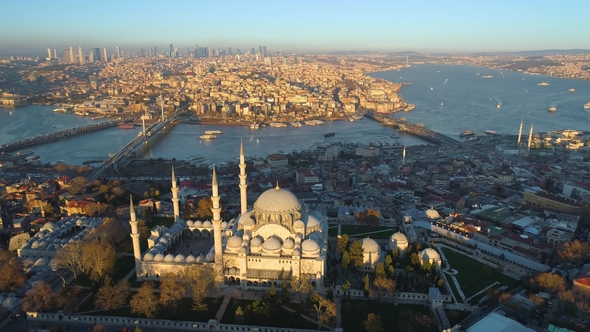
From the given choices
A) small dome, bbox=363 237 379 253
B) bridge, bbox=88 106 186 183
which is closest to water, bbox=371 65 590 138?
bridge, bbox=88 106 186 183

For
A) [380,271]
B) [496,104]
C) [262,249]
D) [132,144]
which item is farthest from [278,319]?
[496,104]

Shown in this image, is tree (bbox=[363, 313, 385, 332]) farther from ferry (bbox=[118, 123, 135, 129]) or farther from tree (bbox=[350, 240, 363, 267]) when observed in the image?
ferry (bbox=[118, 123, 135, 129])

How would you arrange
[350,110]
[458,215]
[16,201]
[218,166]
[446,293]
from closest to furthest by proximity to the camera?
[446,293] < [458,215] < [16,201] < [218,166] < [350,110]

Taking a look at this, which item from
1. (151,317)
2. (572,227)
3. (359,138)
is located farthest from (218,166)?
(572,227)

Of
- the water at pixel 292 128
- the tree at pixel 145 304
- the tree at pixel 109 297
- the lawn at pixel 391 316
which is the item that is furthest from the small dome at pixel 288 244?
the water at pixel 292 128

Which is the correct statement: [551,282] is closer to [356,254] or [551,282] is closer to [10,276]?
[356,254]

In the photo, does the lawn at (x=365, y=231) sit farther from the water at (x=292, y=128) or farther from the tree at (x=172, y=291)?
the water at (x=292, y=128)

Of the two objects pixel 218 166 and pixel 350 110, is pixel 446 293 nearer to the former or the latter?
pixel 218 166
